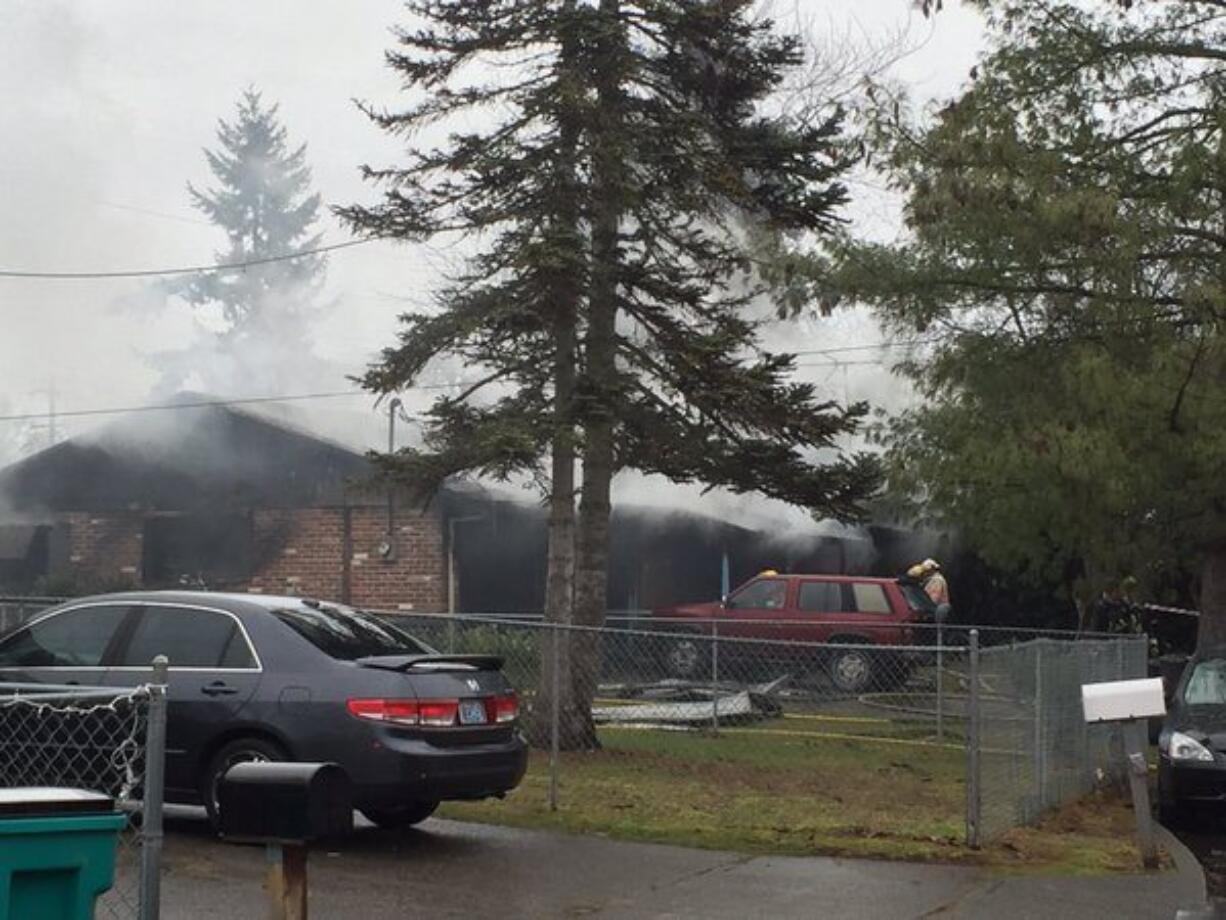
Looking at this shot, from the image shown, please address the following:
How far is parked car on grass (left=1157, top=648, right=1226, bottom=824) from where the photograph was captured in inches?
474

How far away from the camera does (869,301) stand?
16.1 m

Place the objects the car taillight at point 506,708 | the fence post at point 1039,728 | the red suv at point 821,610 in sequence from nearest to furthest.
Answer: the car taillight at point 506,708 → the fence post at point 1039,728 → the red suv at point 821,610

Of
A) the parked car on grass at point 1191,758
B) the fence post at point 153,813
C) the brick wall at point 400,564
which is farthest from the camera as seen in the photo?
the brick wall at point 400,564

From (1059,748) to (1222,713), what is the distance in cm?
137

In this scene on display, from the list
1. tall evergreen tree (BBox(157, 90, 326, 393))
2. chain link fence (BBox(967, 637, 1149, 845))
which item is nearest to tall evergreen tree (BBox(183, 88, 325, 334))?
tall evergreen tree (BBox(157, 90, 326, 393))

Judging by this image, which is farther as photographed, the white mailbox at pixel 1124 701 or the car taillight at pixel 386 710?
the white mailbox at pixel 1124 701

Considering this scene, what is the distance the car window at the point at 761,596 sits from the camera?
23578 mm

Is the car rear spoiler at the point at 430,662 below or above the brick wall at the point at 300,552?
below

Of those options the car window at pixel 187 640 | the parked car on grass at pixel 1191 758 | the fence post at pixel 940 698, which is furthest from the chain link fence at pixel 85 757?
the parked car on grass at pixel 1191 758

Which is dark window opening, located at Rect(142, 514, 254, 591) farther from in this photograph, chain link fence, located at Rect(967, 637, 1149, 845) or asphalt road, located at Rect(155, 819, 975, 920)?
asphalt road, located at Rect(155, 819, 975, 920)

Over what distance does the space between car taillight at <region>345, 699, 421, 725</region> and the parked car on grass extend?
5.72 m

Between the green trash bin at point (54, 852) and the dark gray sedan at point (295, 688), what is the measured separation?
489 centimetres

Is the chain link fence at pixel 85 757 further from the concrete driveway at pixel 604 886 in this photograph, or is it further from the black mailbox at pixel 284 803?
the black mailbox at pixel 284 803

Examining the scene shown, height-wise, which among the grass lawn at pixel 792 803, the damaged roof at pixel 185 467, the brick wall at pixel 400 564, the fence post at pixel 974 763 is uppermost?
the damaged roof at pixel 185 467
